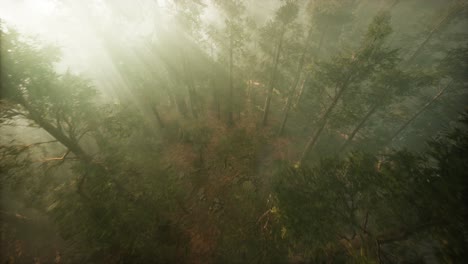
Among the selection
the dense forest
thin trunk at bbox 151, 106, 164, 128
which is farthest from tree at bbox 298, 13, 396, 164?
thin trunk at bbox 151, 106, 164, 128

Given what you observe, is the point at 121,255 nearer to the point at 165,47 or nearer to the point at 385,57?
the point at 165,47

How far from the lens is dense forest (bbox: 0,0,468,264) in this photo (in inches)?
238

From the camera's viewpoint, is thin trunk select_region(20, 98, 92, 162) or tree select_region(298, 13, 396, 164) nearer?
thin trunk select_region(20, 98, 92, 162)

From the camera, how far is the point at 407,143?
1867 centimetres

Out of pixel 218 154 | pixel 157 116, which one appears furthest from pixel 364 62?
pixel 157 116

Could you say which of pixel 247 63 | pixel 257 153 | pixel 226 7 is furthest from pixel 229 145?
pixel 226 7

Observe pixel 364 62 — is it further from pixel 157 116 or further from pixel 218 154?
pixel 157 116

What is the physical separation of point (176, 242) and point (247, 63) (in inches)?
693

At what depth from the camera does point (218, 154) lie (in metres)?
15.0

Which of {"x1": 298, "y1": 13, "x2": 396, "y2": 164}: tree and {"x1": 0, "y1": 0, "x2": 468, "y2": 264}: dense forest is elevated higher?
{"x1": 298, "y1": 13, "x2": 396, "y2": 164}: tree

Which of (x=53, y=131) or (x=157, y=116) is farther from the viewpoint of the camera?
(x=157, y=116)

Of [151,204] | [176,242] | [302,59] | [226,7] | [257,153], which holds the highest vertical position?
[226,7]

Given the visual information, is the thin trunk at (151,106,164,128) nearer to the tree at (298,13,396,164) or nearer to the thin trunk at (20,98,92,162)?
the thin trunk at (20,98,92,162)

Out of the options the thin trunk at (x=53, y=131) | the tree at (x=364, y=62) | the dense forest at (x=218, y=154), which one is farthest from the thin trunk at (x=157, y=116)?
the tree at (x=364, y=62)
